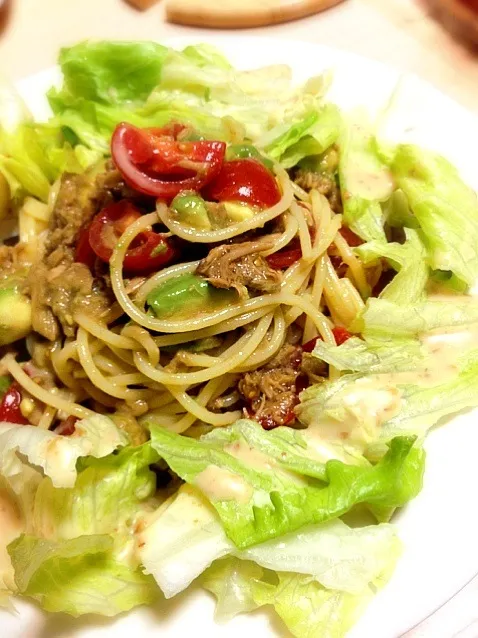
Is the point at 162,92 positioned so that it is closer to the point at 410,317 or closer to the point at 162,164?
the point at 162,164

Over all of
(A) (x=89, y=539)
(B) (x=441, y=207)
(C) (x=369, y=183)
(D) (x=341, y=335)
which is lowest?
(A) (x=89, y=539)

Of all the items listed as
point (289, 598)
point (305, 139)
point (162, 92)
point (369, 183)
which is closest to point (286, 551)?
point (289, 598)

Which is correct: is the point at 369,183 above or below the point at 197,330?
above

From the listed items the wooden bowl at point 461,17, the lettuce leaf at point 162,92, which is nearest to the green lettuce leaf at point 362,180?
the lettuce leaf at point 162,92

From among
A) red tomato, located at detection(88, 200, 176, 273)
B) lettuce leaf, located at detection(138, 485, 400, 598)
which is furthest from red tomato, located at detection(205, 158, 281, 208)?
lettuce leaf, located at detection(138, 485, 400, 598)

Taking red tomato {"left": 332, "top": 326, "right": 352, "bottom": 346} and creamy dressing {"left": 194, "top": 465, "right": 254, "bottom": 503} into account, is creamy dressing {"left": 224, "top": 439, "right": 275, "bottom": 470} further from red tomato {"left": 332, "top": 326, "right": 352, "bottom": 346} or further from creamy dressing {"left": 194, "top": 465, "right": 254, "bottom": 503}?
red tomato {"left": 332, "top": 326, "right": 352, "bottom": 346}

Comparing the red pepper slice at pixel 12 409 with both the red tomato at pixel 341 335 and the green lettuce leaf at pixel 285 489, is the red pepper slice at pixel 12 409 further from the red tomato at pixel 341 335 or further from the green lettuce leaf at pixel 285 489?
the red tomato at pixel 341 335
